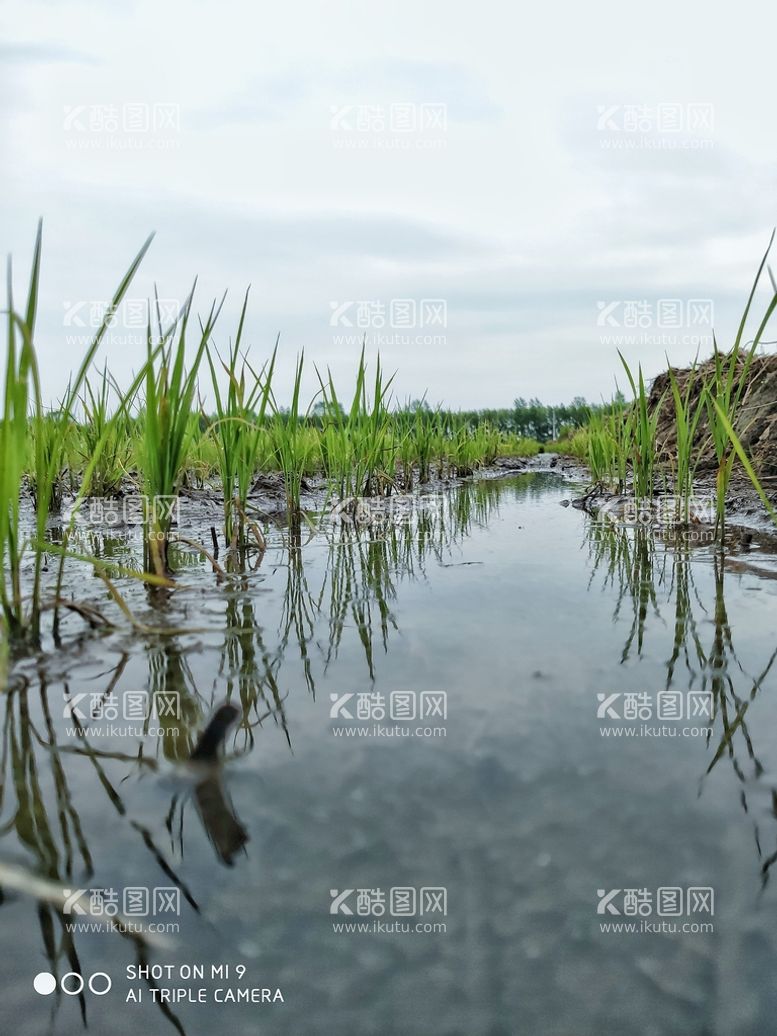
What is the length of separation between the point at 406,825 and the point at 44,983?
45 centimetres

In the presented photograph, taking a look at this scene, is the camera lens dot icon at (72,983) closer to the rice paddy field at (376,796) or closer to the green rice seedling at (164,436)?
the rice paddy field at (376,796)

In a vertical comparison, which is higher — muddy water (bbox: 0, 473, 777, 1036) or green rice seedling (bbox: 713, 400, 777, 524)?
green rice seedling (bbox: 713, 400, 777, 524)

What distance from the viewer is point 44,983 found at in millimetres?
722

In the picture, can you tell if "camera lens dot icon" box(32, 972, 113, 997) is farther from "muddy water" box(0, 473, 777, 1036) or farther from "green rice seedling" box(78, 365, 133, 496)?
"green rice seedling" box(78, 365, 133, 496)

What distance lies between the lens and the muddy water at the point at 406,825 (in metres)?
0.71

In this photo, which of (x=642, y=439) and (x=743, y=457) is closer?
(x=743, y=457)

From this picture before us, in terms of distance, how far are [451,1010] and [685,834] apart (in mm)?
420

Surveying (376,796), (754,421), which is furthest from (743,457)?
(754,421)

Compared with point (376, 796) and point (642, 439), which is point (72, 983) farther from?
point (642, 439)

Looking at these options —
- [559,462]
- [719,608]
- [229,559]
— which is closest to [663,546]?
[719,608]

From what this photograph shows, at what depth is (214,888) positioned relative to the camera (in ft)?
2.73

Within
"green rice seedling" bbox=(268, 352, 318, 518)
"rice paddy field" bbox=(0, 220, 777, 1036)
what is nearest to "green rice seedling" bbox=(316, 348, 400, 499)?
"green rice seedling" bbox=(268, 352, 318, 518)

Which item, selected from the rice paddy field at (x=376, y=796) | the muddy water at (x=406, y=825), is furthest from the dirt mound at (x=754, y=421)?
the muddy water at (x=406, y=825)

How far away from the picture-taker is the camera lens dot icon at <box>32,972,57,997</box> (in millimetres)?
715
